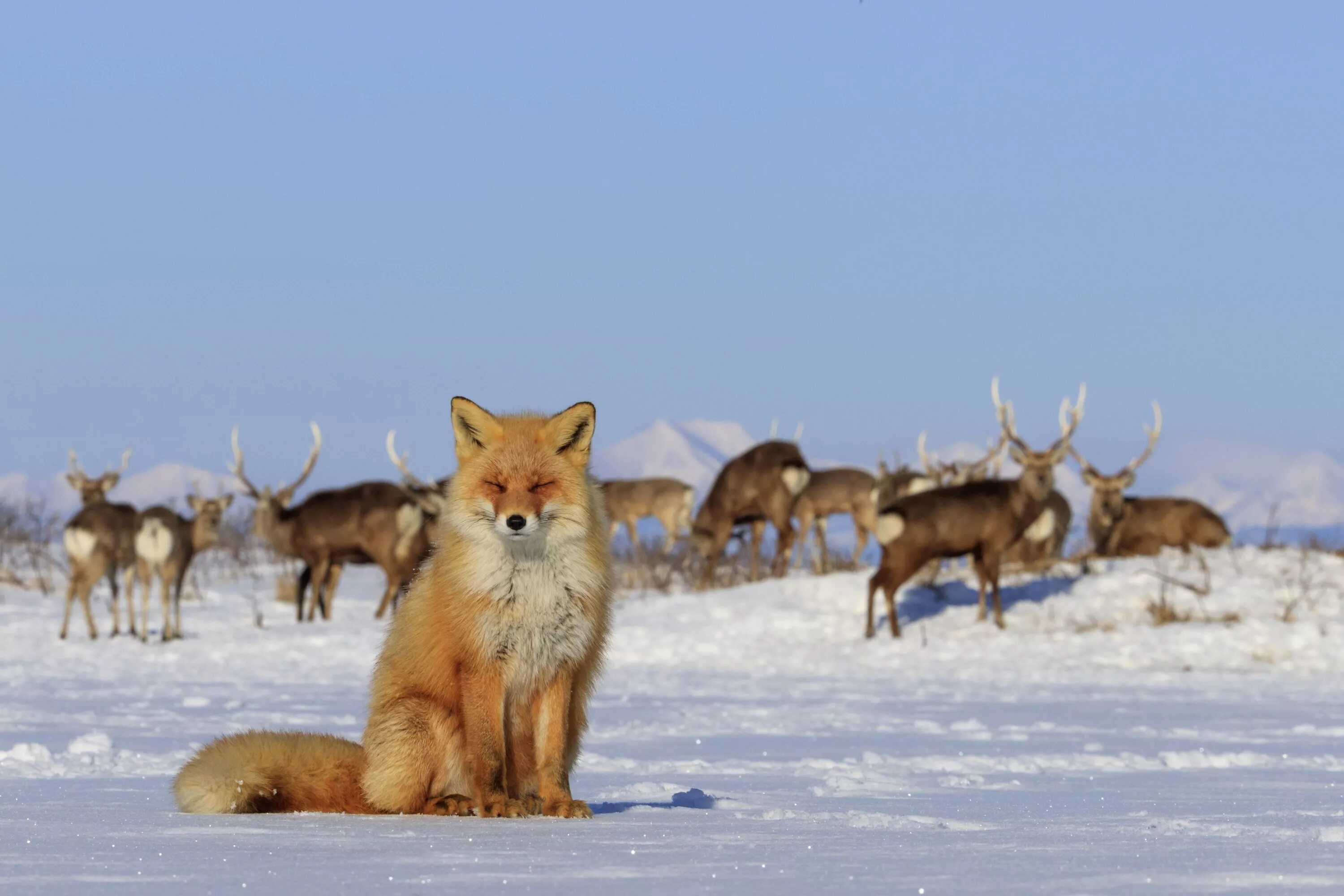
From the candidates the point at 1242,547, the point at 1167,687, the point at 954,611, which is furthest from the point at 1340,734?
the point at 1242,547

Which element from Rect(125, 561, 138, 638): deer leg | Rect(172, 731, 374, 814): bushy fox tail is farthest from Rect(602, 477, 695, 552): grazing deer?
Rect(172, 731, 374, 814): bushy fox tail

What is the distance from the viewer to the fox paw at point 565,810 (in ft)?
18.0

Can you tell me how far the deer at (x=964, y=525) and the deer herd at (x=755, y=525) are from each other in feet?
0.05

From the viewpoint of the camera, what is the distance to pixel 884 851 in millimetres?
4562

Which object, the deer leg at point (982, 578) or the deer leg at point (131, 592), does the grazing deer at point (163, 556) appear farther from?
the deer leg at point (982, 578)

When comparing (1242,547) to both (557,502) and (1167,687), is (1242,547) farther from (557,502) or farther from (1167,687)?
(557,502)

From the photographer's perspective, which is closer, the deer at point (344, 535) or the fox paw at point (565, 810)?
the fox paw at point (565, 810)

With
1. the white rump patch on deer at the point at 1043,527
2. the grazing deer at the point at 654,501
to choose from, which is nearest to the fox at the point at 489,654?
the white rump patch on deer at the point at 1043,527

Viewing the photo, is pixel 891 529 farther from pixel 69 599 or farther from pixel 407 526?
pixel 69 599

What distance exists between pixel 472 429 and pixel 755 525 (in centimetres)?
2033

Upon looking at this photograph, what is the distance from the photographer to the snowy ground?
4.18m

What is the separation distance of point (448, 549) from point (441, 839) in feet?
3.83

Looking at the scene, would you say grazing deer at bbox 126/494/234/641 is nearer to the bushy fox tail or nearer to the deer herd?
the deer herd

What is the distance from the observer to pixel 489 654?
5.37 m
